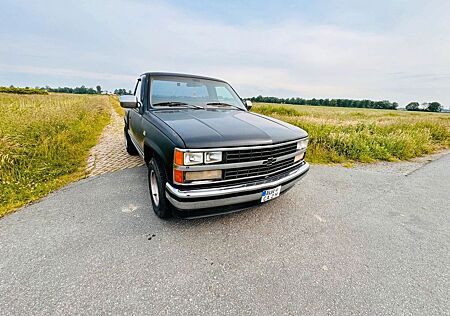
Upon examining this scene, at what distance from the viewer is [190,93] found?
362 centimetres

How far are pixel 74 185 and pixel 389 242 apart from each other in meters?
4.54

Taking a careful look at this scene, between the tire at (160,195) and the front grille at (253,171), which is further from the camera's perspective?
the tire at (160,195)

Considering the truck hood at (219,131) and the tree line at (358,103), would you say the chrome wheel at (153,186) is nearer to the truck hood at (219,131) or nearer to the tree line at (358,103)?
the truck hood at (219,131)

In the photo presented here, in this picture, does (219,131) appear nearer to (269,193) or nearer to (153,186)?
(269,193)

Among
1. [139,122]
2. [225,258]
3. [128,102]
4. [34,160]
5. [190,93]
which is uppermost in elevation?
[190,93]

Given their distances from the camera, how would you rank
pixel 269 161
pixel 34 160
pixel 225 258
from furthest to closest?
pixel 34 160
pixel 269 161
pixel 225 258

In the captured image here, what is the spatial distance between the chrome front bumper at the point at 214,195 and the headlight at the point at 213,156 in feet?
0.94

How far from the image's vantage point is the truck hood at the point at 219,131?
2059 mm

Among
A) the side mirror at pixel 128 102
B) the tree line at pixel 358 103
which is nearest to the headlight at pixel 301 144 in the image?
the side mirror at pixel 128 102

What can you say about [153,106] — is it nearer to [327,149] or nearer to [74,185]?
[74,185]

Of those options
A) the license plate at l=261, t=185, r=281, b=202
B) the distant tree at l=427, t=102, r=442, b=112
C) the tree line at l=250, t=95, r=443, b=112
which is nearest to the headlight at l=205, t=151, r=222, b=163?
the license plate at l=261, t=185, r=281, b=202

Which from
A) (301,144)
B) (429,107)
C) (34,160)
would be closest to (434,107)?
(429,107)

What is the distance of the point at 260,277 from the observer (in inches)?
74.6

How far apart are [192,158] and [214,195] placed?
16.3 inches
